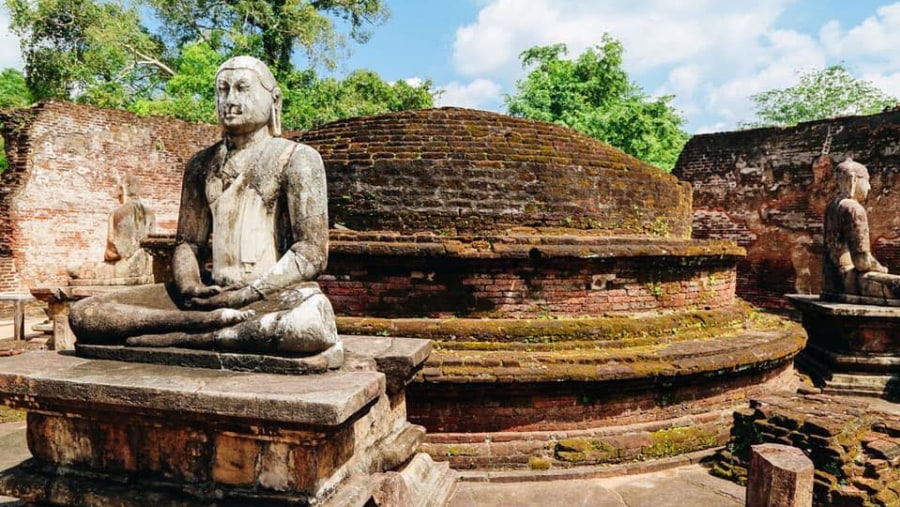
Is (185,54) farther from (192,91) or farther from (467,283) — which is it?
(467,283)

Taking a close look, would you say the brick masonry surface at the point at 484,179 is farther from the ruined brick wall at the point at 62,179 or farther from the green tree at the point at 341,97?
the green tree at the point at 341,97

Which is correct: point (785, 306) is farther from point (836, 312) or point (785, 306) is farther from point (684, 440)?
point (684, 440)

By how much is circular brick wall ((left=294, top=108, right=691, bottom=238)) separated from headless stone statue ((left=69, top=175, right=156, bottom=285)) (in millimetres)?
4454

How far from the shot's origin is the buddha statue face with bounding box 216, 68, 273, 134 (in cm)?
269

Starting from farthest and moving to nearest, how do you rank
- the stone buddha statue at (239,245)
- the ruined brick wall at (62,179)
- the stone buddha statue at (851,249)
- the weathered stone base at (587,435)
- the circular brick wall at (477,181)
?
1. the ruined brick wall at (62,179)
2. the stone buddha statue at (851,249)
3. the circular brick wall at (477,181)
4. the weathered stone base at (587,435)
5. the stone buddha statue at (239,245)

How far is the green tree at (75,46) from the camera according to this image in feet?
52.1

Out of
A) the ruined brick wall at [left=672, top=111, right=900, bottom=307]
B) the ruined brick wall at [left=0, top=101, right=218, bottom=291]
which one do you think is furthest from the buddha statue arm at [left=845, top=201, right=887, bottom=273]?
the ruined brick wall at [left=0, top=101, right=218, bottom=291]

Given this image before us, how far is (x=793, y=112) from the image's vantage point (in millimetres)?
26250

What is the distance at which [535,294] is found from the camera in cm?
492

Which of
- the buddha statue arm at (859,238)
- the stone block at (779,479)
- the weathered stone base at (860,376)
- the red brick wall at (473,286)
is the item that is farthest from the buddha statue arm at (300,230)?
the buddha statue arm at (859,238)

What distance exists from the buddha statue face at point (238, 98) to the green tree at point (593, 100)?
1664 centimetres

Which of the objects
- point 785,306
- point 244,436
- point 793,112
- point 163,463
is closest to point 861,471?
point 244,436

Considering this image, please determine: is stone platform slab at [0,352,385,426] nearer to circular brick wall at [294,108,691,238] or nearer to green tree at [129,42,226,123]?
circular brick wall at [294,108,691,238]

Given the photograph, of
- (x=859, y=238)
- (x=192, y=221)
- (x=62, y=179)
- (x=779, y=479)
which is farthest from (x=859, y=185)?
(x=62, y=179)
